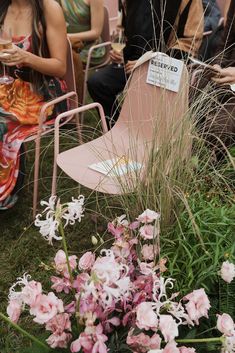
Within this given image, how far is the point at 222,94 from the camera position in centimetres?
240

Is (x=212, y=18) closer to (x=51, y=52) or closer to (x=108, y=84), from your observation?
(x=108, y=84)

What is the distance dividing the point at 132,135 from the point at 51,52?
0.87 metres

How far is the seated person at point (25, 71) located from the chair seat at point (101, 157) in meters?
0.33

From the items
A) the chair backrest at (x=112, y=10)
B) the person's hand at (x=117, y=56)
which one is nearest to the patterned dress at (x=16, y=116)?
the person's hand at (x=117, y=56)

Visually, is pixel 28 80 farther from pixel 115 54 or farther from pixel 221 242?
pixel 221 242

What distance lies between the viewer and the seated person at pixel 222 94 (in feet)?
6.38

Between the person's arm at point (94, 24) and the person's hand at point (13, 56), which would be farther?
the person's arm at point (94, 24)

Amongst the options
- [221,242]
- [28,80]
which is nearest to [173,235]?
[221,242]

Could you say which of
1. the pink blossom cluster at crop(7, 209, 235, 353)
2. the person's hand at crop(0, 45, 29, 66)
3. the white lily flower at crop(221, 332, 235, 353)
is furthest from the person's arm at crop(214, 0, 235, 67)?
Answer: the white lily flower at crop(221, 332, 235, 353)

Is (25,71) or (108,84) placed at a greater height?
(25,71)

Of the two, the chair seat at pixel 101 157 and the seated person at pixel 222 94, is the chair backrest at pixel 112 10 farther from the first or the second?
the chair seat at pixel 101 157

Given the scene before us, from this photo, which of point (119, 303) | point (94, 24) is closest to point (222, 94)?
point (119, 303)

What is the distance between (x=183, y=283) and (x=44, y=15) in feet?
5.93

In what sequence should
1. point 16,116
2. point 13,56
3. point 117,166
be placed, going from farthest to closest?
point 16,116 < point 13,56 < point 117,166
